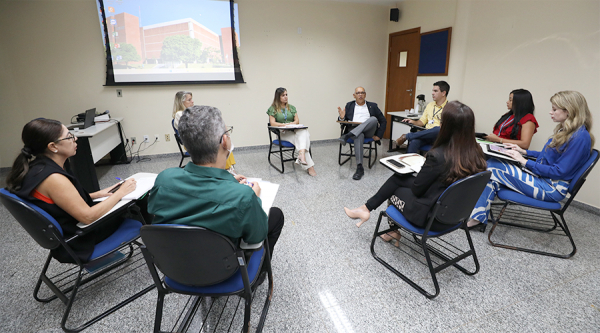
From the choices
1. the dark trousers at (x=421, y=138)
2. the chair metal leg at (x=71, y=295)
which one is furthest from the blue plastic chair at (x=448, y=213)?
the dark trousers at (x=421, y=138)

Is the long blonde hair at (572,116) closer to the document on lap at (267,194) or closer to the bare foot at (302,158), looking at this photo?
the document on lap at (267,194)

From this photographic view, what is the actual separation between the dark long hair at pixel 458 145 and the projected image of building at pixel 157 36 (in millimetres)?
4161

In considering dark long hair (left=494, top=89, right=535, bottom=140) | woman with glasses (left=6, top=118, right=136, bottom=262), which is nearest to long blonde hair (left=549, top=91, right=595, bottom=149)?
dark long hair (left=494, top=89, right=535, bottom=140)

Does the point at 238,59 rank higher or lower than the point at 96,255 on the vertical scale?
higher

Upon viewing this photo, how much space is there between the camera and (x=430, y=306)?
1694 mm

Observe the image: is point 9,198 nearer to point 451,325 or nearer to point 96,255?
point 96,255

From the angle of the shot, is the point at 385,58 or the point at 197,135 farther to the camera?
the point at 385,58

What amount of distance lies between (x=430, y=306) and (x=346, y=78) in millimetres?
4794

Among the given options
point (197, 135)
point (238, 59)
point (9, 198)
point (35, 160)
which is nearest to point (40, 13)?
point (238, 59)

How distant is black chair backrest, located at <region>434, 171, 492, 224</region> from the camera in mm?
1515

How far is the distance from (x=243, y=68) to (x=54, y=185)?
13.2 feet

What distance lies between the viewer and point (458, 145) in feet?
5.41

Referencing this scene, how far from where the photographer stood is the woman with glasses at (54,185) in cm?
140

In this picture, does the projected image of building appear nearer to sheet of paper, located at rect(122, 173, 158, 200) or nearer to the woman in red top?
sheet of paper, located at rect(122, 173, 158, 200)
